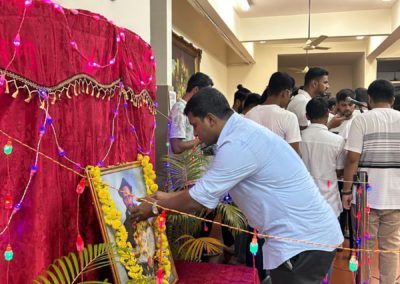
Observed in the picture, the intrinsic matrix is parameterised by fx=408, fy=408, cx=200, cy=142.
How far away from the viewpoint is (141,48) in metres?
2.27

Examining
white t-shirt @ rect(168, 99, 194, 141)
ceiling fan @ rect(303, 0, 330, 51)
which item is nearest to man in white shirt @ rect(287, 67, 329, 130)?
white t-shirt @ rect(168, 99, 194, 141)

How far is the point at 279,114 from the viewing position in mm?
2961

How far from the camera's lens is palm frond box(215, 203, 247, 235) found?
2.71 m

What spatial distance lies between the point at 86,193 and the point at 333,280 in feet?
8.46

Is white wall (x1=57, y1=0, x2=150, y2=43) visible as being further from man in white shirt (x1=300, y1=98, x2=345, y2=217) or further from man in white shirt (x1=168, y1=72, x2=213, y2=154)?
man in white shirt (x1=300, y1=98, x2=345, y2=217)

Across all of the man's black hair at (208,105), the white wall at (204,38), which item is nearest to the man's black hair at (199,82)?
the man's black hair at (208,105)

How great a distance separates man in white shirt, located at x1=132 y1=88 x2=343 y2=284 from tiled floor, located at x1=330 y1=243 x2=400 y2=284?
196cm

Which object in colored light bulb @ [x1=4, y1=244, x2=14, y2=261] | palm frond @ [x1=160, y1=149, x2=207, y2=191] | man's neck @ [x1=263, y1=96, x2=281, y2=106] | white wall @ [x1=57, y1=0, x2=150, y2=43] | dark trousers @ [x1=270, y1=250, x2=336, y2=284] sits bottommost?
dark trousers @ [x1=270, y1=250, x2=336, y2=284]

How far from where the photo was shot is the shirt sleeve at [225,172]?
1.57 m

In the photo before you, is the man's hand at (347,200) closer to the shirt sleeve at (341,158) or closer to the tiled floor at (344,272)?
the shirt sleeve at (341,158)

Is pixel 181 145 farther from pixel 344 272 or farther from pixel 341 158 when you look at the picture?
pixel 344 272

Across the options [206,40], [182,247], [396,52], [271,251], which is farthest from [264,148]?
[396,52]

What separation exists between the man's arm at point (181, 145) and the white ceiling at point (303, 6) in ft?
15.6

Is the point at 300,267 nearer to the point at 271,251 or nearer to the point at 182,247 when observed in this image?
the point at 271,251
